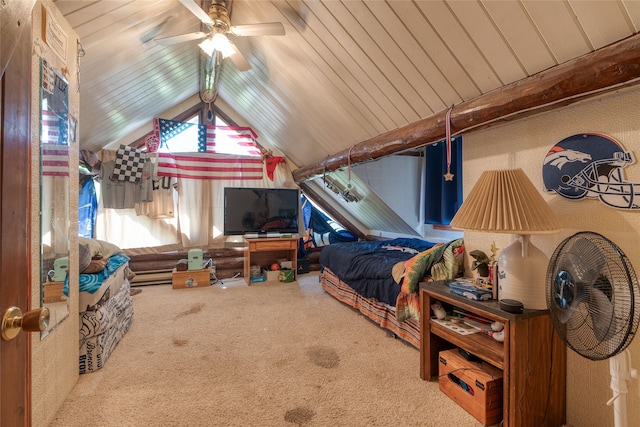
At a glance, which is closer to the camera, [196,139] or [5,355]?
[5,355]

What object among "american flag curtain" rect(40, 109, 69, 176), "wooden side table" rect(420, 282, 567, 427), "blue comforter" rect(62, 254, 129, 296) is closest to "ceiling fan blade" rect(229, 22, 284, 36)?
"american flag curtain" rect(40, 109, 69, 176)

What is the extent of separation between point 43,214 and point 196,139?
371cm

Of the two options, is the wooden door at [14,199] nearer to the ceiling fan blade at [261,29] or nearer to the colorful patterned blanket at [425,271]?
the ceiling fan blade at [261,29]

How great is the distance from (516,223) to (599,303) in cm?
46

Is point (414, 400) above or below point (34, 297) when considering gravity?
below

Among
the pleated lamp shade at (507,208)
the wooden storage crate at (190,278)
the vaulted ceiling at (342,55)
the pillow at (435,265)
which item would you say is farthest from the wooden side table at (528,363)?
the wooden storage crate at (190,278)

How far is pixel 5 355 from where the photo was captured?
25.0 inches

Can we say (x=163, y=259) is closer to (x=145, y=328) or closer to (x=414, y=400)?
(x=145, y=328)

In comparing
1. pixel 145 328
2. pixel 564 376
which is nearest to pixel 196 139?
pixel 145 328

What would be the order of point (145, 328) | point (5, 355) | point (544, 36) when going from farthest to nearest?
1. point (145, 328)
2. point (544, 36)
3. point (5, 355)

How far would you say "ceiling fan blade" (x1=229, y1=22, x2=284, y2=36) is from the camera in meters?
2.19

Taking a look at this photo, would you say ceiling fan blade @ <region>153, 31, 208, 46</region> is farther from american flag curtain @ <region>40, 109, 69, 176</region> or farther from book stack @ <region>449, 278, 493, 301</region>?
book stack @ <region>449, 278, 493, 301</region>

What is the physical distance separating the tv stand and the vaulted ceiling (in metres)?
1.34

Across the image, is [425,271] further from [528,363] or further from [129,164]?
[129,164]
